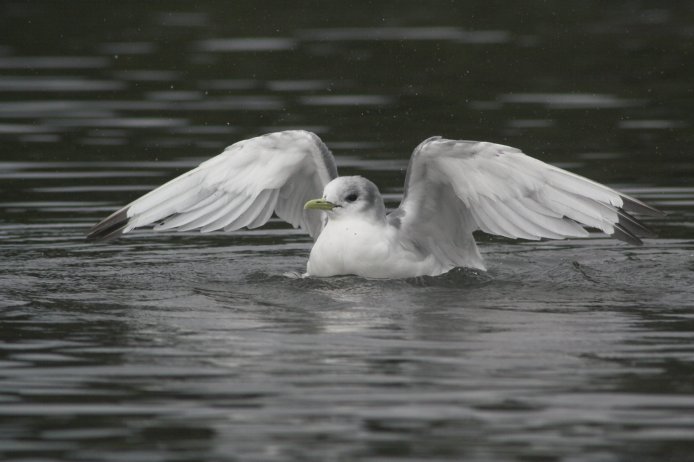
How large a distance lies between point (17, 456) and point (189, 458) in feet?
2.43

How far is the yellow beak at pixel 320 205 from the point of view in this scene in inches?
428

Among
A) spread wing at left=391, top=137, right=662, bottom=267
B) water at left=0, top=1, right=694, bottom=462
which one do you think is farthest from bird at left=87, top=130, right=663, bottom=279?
water at left=0, top=1, right=694, bottom=462

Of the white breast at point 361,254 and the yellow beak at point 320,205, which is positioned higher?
the yellow beak at point 320,205

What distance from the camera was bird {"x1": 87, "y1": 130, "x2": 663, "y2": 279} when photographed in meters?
10.6

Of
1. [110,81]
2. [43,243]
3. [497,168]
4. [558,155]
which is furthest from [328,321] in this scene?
[110,81]

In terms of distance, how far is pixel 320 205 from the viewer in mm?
10922

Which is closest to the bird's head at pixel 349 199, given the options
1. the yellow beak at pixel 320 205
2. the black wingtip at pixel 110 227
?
the yellow beak at pixel 320 205

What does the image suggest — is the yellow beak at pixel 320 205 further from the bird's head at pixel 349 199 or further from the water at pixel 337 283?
the water at pixel 337 283

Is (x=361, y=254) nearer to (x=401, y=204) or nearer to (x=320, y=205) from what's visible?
(x=320, y=205)

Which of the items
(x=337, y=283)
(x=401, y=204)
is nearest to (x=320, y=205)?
(x=337, y=283)

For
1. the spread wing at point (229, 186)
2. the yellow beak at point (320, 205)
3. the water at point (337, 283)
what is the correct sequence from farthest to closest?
the spread wing at point (229, 186) → the yellow beak at point (320, 205) → the water at point (337, 283)

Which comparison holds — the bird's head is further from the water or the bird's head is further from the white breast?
the water

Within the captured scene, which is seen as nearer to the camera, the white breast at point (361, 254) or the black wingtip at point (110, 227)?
the white breast at point (361, 254)

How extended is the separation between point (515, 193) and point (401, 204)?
90 centimetres
